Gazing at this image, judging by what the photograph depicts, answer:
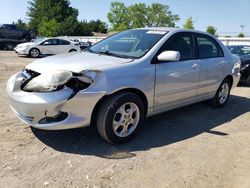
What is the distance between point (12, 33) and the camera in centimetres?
2320

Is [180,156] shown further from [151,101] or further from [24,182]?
[24,182]

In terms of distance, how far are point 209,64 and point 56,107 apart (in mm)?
3104

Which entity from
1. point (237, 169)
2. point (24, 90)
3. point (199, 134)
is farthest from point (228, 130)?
point (24, 90)

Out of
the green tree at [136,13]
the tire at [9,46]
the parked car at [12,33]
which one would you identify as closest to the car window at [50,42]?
the parked car at [12,33]

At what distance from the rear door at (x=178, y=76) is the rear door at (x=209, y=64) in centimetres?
20

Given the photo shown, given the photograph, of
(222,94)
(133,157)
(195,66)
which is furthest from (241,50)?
(133,157)

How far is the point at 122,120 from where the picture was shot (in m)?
3.87

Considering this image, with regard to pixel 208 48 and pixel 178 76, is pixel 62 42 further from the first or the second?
pixel 178 76

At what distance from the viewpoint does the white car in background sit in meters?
17.8

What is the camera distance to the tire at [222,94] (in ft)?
19.4

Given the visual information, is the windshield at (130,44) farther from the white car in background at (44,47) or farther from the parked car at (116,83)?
the white car in background at (44,47)

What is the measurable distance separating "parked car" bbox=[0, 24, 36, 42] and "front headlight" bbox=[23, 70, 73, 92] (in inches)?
839

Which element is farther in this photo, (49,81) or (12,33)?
(12,33)

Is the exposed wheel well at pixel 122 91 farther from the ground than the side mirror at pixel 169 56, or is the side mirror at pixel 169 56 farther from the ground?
the side mirror at pixel 169 56
